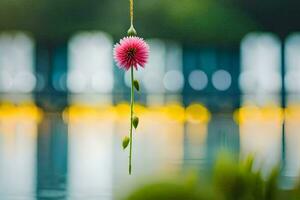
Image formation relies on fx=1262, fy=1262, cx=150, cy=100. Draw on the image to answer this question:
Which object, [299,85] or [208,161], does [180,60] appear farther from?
[208,161]

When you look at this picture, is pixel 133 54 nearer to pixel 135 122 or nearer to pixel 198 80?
pixel 135 122

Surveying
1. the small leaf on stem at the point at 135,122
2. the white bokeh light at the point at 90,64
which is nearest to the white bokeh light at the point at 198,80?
the white bokeh light at the point at 90,64

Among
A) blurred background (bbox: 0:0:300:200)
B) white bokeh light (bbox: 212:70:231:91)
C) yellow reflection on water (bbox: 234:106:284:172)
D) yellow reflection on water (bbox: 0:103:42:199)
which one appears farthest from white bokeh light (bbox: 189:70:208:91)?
yellow reflection on water (bbox: 0:103:42:199)

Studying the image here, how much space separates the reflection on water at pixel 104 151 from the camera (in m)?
11.9

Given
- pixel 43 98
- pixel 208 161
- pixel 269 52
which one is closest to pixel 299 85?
pixel 269 52

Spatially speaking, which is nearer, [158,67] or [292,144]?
[292,144]

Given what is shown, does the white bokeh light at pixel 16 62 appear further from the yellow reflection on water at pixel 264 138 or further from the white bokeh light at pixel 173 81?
the yellow reflection on water at pixel 264 138

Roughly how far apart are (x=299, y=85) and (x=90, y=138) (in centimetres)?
2248

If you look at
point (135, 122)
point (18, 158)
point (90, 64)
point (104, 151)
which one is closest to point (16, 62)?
point (90, 64)

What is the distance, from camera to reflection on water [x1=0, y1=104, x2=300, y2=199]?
11.9 meters

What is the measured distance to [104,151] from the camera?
706 inches

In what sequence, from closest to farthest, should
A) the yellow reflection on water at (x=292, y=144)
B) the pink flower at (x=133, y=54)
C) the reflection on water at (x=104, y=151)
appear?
the pink flower at (x=133, y=54)
the reflection on water at (x=104, y=151)
the yellow reflection on water at (x=292, y=144)

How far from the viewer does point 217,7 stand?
1565 inches

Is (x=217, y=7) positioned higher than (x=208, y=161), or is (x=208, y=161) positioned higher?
(x=217, y=7)
